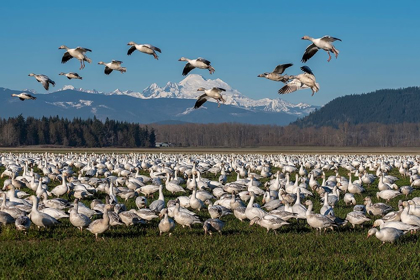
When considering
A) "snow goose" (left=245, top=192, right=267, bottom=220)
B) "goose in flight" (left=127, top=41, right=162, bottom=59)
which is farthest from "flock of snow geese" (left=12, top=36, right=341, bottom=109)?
"snow goose" (left=245, top=192, right=267, bottom=220)

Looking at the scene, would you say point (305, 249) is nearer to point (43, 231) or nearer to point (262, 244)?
point (262, 244)

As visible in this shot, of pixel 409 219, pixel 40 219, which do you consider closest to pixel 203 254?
pixel 40 219

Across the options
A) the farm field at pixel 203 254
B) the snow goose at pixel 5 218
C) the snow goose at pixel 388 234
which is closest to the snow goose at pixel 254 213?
the farm field at pixel 203 254

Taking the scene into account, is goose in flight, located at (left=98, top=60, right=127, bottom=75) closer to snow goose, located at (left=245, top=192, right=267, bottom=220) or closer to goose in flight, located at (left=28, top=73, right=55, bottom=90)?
goose in flight, located at (left=28, top=73, right=55, bottom=90)

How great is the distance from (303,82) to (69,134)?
128 meters

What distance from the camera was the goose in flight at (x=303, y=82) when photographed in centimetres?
1498

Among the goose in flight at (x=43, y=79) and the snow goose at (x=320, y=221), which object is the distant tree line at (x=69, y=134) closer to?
the goose in flight at (x=43, y=79)

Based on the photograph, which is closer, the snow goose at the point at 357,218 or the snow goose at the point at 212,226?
the snow goose at the point at 212,226

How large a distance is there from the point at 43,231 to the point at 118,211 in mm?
2406

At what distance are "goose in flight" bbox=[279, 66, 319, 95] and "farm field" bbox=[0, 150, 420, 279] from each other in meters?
3.85

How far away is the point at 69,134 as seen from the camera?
5423 inches

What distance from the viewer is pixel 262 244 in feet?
41.4

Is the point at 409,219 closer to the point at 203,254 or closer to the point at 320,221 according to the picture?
the point at 320,221

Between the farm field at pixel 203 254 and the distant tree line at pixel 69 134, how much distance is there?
124 m
